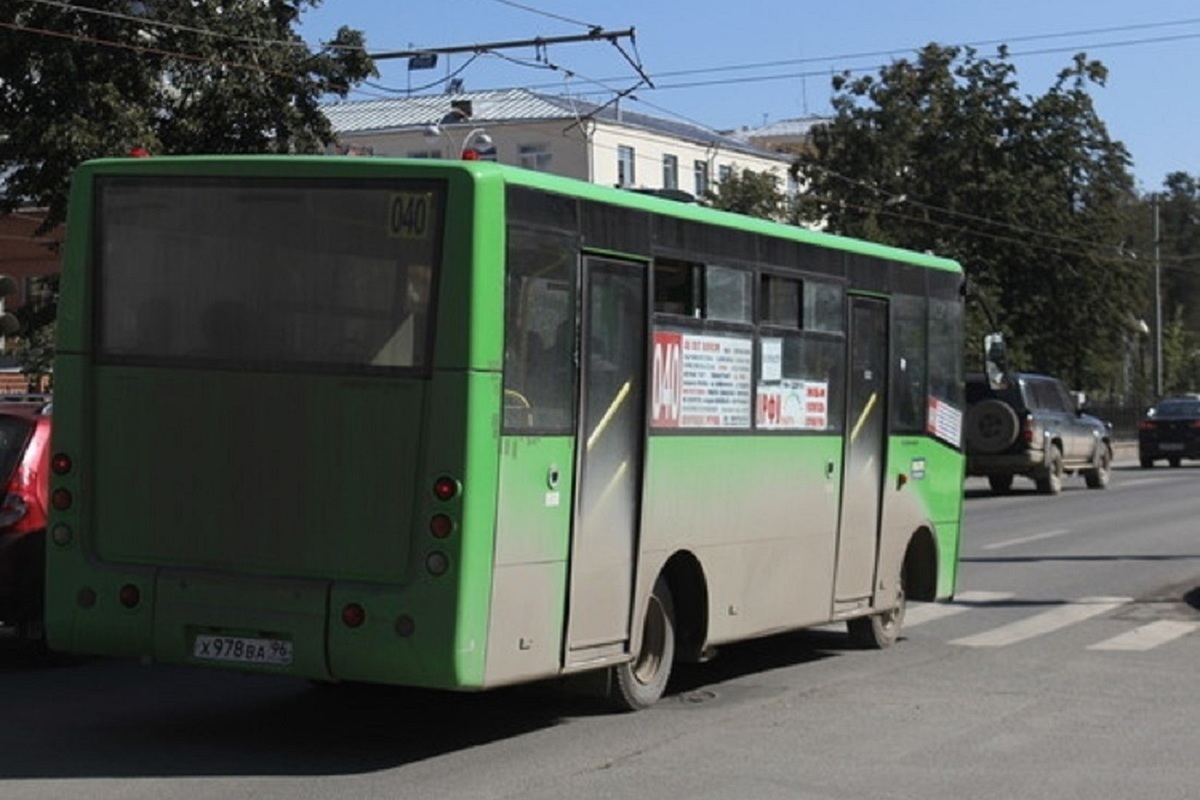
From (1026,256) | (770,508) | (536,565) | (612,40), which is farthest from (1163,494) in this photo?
Result: (1026,256)

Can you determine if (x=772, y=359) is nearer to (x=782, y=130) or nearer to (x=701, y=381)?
(x=701, y=381)

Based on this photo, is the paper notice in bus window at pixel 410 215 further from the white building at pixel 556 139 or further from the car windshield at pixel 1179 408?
the white building at pixel 556 139

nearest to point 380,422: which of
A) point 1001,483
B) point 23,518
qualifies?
point 23,518

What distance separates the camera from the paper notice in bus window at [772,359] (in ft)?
38.0

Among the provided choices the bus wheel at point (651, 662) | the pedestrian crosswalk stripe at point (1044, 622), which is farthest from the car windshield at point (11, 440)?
the pedestrian crosswalk stripe at point (1044, 622)

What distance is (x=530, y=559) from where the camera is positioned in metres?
9.23

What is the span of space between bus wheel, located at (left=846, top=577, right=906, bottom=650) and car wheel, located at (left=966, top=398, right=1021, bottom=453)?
1864cm

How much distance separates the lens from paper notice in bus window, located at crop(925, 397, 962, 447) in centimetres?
1409

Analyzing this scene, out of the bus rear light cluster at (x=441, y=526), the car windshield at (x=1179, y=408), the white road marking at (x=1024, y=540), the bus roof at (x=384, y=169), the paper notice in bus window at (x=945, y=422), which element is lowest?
the white road marking at (x=1024, y=540)

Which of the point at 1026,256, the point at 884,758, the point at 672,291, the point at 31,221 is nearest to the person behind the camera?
the point at 884,758

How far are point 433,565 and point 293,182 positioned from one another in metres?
1.92

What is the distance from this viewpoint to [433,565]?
880 centimetres

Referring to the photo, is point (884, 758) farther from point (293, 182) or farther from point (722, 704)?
point (293, 182)

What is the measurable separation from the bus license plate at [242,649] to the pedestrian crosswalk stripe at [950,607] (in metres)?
7.31
